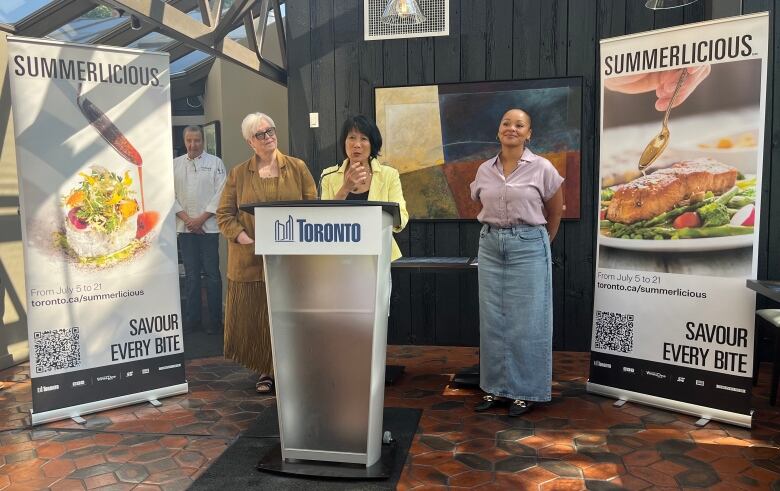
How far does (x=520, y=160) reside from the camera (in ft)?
10.2

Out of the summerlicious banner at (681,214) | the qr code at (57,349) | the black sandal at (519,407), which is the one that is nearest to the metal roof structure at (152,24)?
the qr code at (57,349)

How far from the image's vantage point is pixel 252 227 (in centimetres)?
355

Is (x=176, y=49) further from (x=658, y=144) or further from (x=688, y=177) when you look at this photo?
(x=688, y=177)

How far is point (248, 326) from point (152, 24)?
5.92ft

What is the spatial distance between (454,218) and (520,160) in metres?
1.58

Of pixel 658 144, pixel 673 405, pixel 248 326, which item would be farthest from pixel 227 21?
pixel 673 405

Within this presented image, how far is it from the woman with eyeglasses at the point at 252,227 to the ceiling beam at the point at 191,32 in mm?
695

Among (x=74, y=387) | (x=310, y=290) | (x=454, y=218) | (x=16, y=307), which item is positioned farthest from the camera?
(x=454, y=218)

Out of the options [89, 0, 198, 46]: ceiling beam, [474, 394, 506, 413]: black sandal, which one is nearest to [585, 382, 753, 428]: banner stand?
[474, 394, 506, 413]: black sandal

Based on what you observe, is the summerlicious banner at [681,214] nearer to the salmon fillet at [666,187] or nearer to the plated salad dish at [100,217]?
the salmon fillet at [666,187]

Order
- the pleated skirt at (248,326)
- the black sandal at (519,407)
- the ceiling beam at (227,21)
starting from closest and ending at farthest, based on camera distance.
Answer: the black sandal at (519,407), the pleated skirt at (248,326), the ceiling beam at (227,21)

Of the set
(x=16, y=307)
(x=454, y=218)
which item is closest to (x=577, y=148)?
(x=454, y=218)

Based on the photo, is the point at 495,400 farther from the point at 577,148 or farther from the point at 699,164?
the point at 577,148

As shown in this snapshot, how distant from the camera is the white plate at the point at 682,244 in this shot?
298cm
